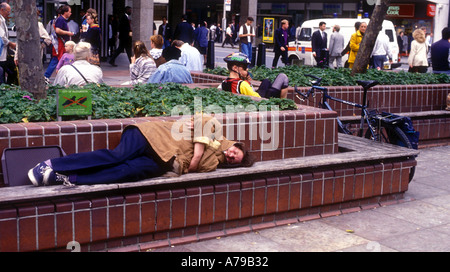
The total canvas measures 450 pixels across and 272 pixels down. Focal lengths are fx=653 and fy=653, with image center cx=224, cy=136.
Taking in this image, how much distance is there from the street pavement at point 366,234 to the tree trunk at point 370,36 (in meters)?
4.39

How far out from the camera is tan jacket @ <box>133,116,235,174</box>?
17.5 ft

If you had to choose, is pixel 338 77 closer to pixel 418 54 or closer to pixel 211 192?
pixel 418 54

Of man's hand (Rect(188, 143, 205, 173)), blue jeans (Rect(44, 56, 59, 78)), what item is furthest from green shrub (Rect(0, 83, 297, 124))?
blue jeans (Rect(44, 56, 59, 78))

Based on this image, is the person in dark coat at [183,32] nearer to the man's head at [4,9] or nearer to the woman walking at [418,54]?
the woman walking at [418,54]

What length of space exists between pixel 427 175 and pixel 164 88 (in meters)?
3.60

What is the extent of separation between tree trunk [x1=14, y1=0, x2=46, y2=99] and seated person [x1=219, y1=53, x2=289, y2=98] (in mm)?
2315

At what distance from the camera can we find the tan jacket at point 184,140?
5.34 metres

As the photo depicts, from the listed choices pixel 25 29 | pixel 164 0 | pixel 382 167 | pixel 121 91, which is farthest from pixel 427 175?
pixel 164 0

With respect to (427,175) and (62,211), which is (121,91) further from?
(427,175)

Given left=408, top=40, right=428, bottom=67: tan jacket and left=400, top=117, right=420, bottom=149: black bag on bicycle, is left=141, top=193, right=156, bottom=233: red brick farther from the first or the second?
left=408, top=40, right=428, bottom=67: tan jacket

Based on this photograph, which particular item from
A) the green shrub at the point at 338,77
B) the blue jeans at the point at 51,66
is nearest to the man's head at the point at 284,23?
the blue jeans at the point at 51,66

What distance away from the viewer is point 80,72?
8008mm

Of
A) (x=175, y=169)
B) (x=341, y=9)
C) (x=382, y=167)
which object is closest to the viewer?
(x=175, y=169)

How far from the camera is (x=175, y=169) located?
17.4 ft
